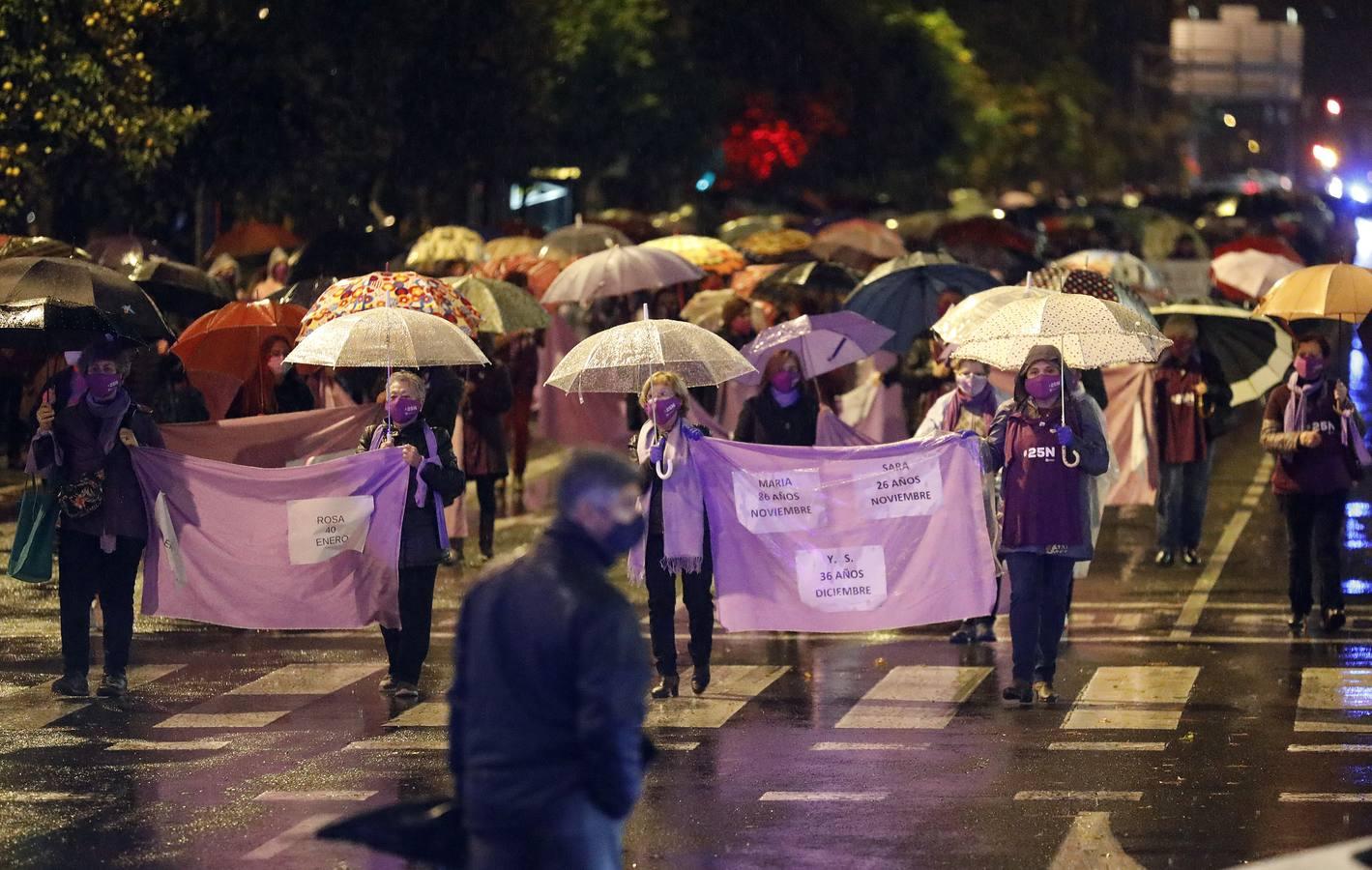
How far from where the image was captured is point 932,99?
59125 millimetres

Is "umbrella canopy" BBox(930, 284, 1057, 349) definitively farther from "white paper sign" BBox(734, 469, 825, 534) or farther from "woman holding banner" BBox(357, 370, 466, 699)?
"woman holding banner" BBox(357, 370, 466, 699)

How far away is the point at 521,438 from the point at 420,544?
8804mm

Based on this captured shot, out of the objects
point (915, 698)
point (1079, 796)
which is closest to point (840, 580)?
point (915, 698)

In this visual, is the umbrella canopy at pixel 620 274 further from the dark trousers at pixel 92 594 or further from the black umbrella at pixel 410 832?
the black umbrella at pixel 410 832

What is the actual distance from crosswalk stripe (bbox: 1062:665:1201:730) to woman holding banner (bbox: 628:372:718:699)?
1.96m

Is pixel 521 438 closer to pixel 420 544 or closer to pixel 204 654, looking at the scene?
pixel 204 654

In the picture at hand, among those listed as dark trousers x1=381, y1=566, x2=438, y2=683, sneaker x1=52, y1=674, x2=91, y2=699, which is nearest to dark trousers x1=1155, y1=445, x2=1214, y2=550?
dark trousers x1=381, y1=566, x2=438, y2=683

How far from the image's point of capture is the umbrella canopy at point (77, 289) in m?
14.1

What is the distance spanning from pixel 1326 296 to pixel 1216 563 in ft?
8.16

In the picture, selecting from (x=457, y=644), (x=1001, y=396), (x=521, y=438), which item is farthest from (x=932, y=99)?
(x=457, y=644)

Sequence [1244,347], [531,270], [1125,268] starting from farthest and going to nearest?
[531,270] → [1125,268] → [1244,347]

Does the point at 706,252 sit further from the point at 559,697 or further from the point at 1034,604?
the point at 559,697

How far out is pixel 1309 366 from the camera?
14.8 meters

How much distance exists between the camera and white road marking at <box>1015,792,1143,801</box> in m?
10.3
